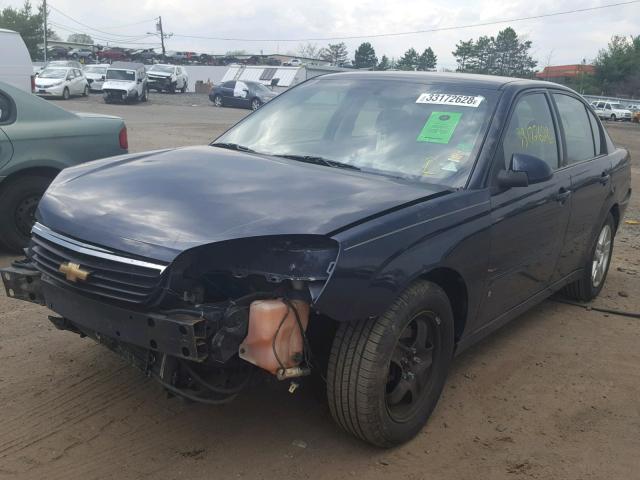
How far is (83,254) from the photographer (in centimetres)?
286

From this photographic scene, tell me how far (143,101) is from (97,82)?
17.9ft

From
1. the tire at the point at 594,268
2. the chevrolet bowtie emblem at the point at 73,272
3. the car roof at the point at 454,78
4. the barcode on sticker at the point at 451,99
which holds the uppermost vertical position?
the car roof at the point at 454,78

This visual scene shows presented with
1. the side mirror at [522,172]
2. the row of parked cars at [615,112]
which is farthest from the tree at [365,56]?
the side mirror at [522,172]

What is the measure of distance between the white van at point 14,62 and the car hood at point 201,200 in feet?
35.4

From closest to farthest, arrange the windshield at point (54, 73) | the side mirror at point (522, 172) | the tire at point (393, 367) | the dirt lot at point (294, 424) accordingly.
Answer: the tire at point (393, 367) → the dirt lot at point (294, 424) → the side mirror at point (522, 172) → the windshield at point (54, 73)

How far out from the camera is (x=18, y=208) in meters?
5.94

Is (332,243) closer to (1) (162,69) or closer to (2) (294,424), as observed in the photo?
(2) (294,424)

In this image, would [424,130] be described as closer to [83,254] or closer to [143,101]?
[83,254]

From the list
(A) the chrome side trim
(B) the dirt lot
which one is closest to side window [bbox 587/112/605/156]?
(B) the dirt lot

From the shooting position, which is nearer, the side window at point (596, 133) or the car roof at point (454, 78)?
the car roof at point (454, 78)

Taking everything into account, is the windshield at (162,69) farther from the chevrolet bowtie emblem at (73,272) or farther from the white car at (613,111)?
the chevrolet bowtie emblem at (73,272)

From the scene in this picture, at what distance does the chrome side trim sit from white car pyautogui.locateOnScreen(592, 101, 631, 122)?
53.4 meters

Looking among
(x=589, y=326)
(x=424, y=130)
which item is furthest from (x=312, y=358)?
(x=589, y=326)

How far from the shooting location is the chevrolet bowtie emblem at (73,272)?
9.29 ft
